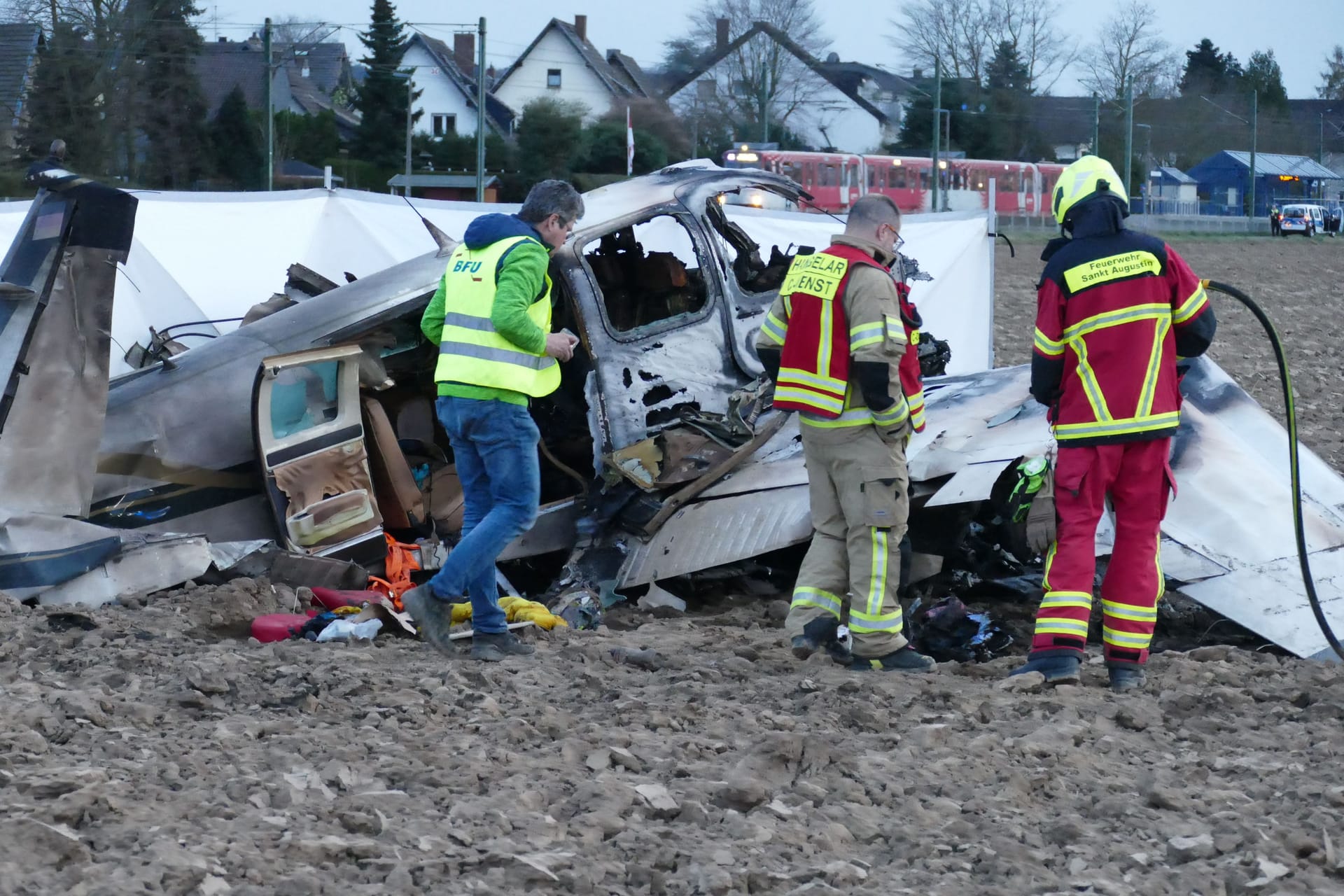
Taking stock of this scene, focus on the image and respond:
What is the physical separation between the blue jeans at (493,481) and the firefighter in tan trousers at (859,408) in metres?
0.95

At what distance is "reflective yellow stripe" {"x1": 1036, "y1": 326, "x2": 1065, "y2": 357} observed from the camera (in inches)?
189

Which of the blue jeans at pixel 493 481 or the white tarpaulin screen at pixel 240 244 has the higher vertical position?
the white tarpaulin screen at pixel 240 244

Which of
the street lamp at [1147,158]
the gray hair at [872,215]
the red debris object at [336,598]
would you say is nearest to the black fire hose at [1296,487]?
the gray hair at [872,215]

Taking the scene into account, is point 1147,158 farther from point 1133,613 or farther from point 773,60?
point 1133,613

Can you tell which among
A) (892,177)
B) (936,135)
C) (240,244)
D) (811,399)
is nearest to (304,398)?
(811,399)

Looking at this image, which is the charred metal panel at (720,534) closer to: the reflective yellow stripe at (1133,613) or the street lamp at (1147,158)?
the reflective yellow stripe at (1133,613)

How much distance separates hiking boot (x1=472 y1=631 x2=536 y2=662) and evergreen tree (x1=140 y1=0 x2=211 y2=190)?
86.5 feet

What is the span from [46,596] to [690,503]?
268 centimetres

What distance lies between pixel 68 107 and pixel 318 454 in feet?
78.8

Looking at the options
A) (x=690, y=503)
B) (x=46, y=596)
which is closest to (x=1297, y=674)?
(x=690, y=503)

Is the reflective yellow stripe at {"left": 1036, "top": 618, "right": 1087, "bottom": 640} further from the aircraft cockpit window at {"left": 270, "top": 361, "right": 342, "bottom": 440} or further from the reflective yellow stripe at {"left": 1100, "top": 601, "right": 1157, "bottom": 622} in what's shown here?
the aircraft cockpit window at {"left": 270, "top": 361, "right": 342, "bottom": 440}

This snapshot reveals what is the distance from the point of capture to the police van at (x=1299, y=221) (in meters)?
44.8

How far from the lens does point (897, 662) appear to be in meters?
5.11

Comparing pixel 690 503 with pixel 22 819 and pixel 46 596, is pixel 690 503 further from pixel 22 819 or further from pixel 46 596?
pixel 22 819
